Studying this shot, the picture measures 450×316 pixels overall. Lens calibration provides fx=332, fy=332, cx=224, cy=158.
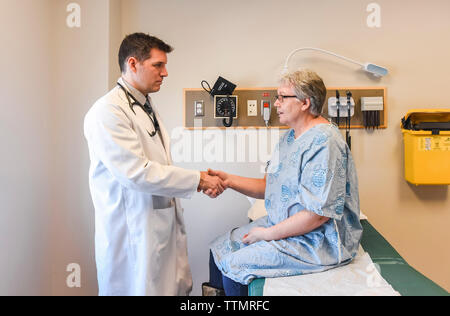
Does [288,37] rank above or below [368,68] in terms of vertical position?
above

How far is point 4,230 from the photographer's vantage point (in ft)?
4.95

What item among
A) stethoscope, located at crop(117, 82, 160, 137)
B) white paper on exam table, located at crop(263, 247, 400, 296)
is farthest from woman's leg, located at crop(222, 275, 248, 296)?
stethoscope, located at crop(117, 82, 160, 137)

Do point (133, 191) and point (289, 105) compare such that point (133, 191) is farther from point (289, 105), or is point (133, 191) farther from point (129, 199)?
point (289, 105)

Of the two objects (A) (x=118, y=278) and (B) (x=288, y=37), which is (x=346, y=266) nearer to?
(A) (x=118, y=278)

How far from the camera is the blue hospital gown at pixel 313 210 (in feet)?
3.96

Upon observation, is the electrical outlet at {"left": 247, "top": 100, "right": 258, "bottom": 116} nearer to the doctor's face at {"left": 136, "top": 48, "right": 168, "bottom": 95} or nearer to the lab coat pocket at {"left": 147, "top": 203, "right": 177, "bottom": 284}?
the doctor's face at {"left": 136, "top": 48, "right": 168, "bottom": 95}

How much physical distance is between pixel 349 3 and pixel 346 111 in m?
0.71

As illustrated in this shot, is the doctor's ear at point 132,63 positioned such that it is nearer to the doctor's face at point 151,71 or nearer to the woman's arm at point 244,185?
the doctor's face at point 151,71

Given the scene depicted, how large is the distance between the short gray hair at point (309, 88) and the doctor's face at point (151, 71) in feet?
1.82

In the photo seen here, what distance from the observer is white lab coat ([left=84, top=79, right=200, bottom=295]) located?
3.83 feet

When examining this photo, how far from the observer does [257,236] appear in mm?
1360

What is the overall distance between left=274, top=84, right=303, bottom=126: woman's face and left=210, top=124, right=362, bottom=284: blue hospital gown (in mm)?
99
